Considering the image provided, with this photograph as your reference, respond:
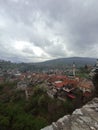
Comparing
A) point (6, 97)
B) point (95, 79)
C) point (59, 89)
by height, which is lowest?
point (6, 97)

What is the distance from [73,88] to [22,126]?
554 inches

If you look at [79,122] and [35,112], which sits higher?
[79,122]

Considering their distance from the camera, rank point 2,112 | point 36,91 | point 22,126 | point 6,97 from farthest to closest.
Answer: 1. point 6,97
2. point 36,91
3. point 2,112
4. point 22,126

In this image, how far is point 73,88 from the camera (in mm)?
29734

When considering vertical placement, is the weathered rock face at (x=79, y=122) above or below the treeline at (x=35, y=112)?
above

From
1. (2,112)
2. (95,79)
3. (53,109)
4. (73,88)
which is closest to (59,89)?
(73,88)

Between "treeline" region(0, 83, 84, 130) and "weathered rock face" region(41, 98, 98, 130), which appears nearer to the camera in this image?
"weathered rock face" region(41, 98, 98, 130)

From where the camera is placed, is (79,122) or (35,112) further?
(35,112)

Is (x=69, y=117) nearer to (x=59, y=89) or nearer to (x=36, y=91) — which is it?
(x=59, y=89)

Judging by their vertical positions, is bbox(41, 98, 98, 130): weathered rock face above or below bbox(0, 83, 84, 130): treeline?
above

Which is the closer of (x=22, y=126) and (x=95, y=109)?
(x=95, y=109)

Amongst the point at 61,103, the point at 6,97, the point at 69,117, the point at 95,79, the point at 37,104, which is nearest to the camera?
the point at 69,117

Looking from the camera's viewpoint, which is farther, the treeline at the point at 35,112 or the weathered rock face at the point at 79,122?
the treeline at the point at 35,112

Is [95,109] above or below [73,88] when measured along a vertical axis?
above
